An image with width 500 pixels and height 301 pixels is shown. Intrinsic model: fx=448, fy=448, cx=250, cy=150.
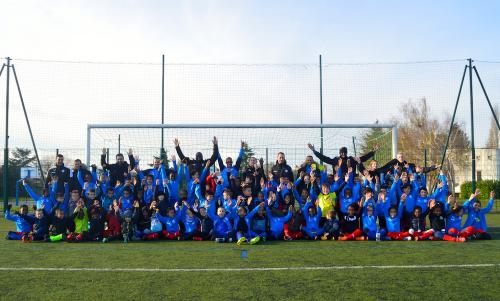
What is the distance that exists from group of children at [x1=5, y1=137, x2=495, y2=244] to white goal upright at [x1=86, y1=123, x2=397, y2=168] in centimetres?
188

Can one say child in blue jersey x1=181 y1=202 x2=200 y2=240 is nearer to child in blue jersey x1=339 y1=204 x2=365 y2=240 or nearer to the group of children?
the group of children

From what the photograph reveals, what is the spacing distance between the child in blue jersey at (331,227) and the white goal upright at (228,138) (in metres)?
3.75

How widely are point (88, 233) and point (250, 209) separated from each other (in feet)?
10.6

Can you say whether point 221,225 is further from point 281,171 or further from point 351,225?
point 351,225

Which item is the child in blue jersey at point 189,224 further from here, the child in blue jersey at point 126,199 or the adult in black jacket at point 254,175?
the adult in black jacket at point 254,175

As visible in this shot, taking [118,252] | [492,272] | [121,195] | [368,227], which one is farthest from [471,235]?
[121,195]

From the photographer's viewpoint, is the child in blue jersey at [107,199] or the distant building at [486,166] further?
the distant building at [486,166]

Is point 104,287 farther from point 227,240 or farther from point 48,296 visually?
point 227,240

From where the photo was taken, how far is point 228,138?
12734 mm

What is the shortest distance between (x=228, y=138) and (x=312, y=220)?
4.37 metres

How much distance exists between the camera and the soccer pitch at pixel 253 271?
14.7 feet

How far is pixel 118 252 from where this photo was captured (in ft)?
23.5

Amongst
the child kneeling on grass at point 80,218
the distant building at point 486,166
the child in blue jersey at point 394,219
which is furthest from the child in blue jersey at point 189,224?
the distant building at point 486,166

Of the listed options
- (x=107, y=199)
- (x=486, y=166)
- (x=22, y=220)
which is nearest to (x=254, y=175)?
(x=107, y=199)
